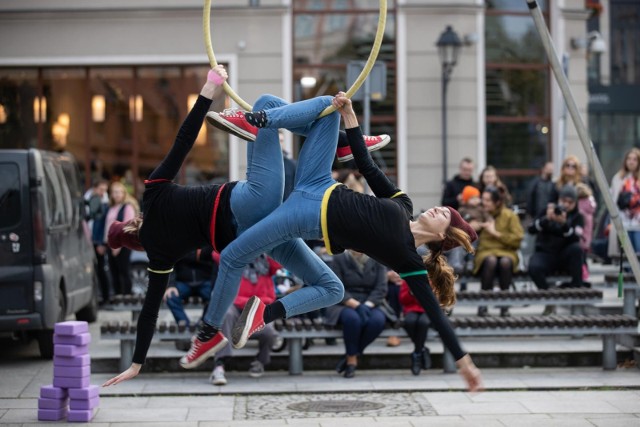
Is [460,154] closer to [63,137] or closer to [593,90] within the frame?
[63,137]

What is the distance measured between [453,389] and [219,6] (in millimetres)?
10013

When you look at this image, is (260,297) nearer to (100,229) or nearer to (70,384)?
(70,384)

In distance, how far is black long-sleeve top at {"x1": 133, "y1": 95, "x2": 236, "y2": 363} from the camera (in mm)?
6867

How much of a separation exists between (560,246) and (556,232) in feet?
0.77

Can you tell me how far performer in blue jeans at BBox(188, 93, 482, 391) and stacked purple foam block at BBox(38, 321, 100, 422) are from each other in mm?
3317

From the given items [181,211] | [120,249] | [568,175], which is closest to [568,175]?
[568,175]

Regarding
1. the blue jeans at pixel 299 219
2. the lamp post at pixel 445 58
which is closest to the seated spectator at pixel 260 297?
the blue jeans at pixel 299 219

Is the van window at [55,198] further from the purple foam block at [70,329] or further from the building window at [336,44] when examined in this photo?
the building window at [336,44]

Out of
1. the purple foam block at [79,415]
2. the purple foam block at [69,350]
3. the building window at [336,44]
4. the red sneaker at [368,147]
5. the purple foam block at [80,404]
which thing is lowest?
the purple foam block at [79,415]

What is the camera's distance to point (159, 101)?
64.6ft

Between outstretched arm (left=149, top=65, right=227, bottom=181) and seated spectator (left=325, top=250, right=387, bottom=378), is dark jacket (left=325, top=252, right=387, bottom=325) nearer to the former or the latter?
seated spectator (left=325, top=250, right=387, bottom=378)

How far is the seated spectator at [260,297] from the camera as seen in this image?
11875 millimetres

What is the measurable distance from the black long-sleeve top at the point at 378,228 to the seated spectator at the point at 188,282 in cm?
644

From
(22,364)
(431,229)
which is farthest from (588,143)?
(22,364)
